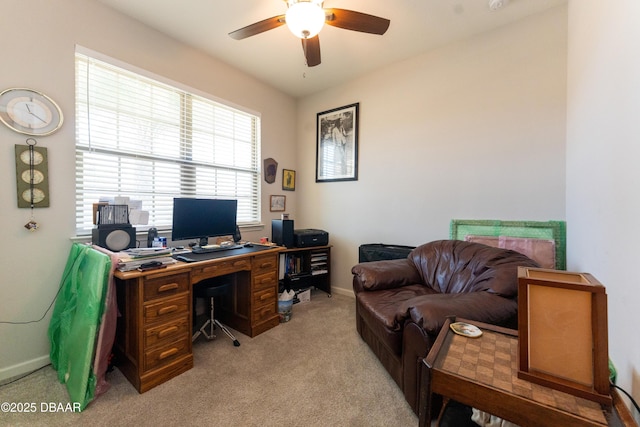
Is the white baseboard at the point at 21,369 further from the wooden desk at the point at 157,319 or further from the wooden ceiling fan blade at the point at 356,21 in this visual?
the wooden ceiling fan blade at the point at 356,21

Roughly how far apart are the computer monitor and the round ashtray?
217 centimetres

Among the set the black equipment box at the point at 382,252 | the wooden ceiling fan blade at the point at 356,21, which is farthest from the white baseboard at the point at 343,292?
the wooden ceiling fan blade at the point at 356,21

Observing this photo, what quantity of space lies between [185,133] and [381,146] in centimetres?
224

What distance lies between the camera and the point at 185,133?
265cm

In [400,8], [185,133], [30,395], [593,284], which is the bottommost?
[30,395]

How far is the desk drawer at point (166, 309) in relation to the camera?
1656mm

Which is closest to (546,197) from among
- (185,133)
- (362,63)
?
(362,63)

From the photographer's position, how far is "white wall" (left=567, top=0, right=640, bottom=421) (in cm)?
97

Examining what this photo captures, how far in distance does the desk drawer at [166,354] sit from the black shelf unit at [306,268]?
1.38m

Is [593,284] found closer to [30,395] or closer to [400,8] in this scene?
[400,8]

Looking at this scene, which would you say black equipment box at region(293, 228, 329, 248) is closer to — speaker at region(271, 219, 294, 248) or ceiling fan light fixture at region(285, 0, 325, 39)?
speaker at region(271, 219, 294, 248)

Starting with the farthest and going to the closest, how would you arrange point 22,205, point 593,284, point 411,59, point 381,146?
point 381,146 < point 411,59 < point 22,205 < point 593,284

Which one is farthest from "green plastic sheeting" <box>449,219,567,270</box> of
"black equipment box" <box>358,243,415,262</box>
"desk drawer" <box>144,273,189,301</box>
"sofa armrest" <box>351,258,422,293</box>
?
"desk drawer" <box>144,273,189,301</box>

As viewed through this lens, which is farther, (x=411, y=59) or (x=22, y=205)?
(x=411, y=59)
